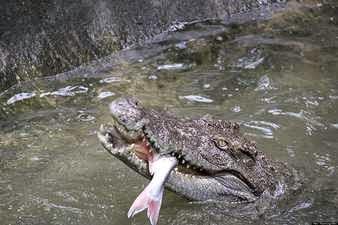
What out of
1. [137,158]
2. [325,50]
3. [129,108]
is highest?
[129,108]

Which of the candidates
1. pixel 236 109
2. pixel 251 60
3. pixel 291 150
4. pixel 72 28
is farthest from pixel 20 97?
pixel 291 150

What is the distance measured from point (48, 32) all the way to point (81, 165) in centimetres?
222

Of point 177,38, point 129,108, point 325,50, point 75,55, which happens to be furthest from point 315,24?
point 129,108

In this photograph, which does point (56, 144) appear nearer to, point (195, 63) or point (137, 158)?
point (137, 158)

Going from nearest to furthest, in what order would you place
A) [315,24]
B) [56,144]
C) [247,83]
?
[56,144] < [247,83] < [315,24]

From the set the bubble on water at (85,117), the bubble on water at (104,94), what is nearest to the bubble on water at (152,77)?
the bubble on water at (104,94)

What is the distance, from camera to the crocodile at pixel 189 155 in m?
3.32

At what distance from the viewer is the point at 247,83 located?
6008mm

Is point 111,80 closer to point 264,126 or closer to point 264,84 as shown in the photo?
point 264,84

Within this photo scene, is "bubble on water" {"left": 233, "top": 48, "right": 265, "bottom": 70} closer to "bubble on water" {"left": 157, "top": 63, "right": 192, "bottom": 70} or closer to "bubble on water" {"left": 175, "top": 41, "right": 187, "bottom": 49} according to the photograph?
"bubble on water" {"left": 157, "top": 63, "right": 192, "bottom": 70}

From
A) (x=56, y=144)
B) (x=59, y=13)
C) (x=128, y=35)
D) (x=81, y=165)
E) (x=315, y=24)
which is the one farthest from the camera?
(x=315, y=24)

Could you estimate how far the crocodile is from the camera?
3.32 m

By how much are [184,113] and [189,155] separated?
6.16ft

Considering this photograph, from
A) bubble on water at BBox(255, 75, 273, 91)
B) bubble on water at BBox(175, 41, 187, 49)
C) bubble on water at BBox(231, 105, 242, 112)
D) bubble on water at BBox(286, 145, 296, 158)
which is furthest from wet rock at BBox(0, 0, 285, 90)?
bubble on water at BBox(286, 145, 296, 158)
